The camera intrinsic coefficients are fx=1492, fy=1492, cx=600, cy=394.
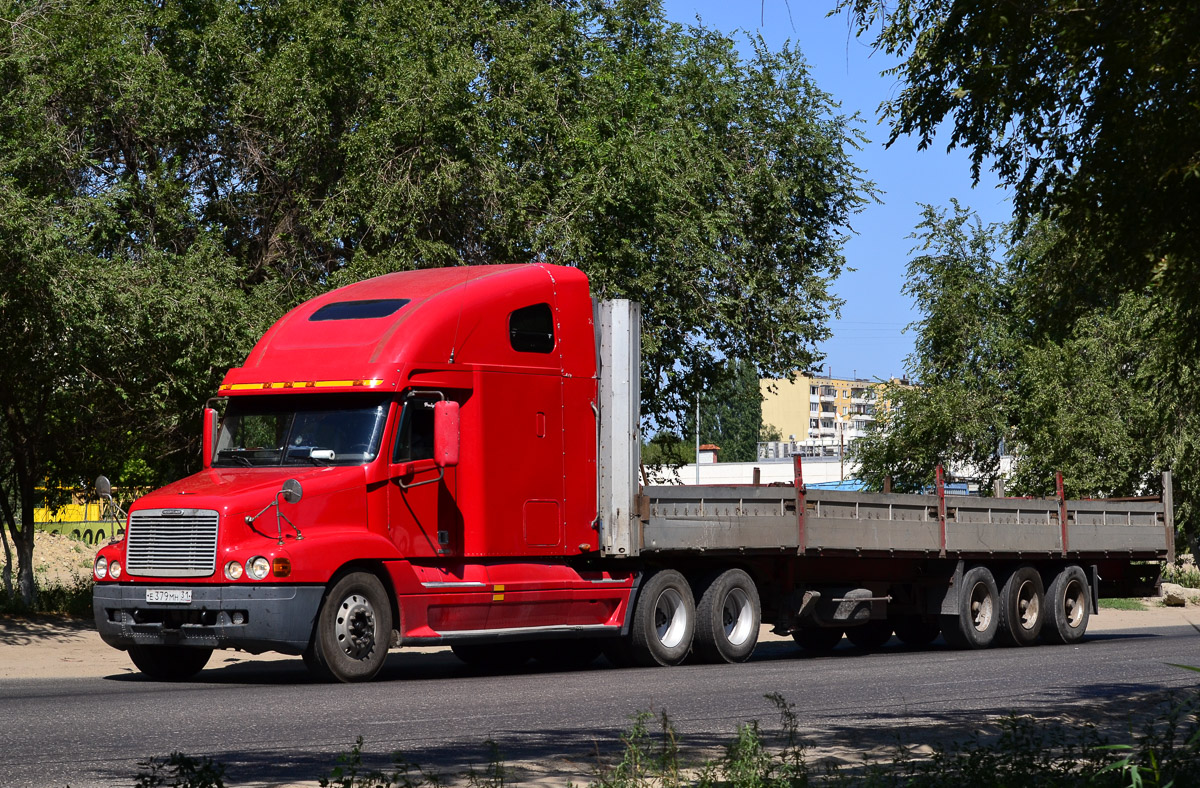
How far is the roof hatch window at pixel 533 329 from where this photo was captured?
15.0 m

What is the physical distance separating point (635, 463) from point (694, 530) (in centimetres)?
97

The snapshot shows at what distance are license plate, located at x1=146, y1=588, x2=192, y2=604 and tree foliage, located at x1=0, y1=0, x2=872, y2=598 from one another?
5.65 m

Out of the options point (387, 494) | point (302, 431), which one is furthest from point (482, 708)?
point (302, 431)

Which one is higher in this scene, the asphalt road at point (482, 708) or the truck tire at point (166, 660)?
the truck tire at point (166, 660)

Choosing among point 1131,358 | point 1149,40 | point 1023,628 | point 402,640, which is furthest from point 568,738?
point 1131,358

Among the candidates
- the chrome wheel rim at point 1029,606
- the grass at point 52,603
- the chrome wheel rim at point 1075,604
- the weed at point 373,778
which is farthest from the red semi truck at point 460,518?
the grass at point 52,603

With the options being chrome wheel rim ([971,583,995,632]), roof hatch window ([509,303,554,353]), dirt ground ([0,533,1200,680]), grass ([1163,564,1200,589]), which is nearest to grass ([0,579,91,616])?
dirt ground ([0,533,1200,680])

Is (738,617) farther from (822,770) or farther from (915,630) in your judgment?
(822,770)

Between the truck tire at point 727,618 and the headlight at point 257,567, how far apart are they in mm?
5325

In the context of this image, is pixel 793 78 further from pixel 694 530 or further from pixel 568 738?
pixel 568 738

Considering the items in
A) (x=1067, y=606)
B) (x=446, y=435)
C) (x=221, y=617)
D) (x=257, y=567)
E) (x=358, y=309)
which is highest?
(x=358, y=309)

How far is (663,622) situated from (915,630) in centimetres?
585

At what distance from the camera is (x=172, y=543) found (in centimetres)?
1308

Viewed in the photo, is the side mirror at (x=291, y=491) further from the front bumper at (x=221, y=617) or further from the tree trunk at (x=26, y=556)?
the tree trunk at (x=26, y=556)
